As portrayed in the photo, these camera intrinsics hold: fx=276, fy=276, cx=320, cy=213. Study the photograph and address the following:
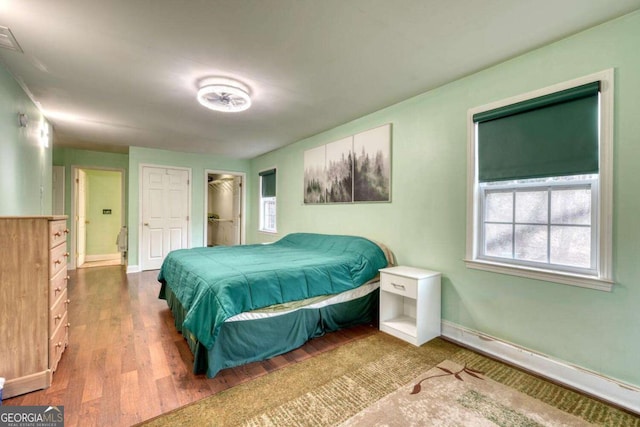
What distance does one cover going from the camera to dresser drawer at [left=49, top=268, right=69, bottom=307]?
1.76 meters

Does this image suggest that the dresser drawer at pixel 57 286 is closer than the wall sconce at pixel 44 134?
Yes

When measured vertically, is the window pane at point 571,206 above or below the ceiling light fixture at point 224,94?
below

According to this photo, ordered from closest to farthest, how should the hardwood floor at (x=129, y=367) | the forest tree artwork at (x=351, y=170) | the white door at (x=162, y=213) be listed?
the hardwood floor at (x=129, y=367), the forest tree artwork at (x=351, y=170), the white door at (x=162, y=213)

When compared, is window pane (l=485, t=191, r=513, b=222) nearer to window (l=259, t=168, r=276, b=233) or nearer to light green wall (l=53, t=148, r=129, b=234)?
window (l=259, t=168, r=276, b=233)

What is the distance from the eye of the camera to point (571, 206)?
1934mm

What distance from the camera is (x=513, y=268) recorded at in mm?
2125

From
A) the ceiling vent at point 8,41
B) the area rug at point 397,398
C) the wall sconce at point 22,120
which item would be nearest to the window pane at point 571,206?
the area rug at point 397,398

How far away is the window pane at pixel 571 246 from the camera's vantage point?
1.87 meters

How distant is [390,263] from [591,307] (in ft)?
5.22

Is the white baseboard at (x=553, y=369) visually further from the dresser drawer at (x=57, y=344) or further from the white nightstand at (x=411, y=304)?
the dresser drawer at (x=57, y=344)

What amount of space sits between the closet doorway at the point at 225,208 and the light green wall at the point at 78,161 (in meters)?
1.84

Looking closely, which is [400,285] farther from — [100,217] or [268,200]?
[100,217]

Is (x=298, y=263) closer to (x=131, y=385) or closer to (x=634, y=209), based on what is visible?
(x=131, y=385)

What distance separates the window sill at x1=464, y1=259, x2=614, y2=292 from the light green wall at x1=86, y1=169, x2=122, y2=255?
7689mm
